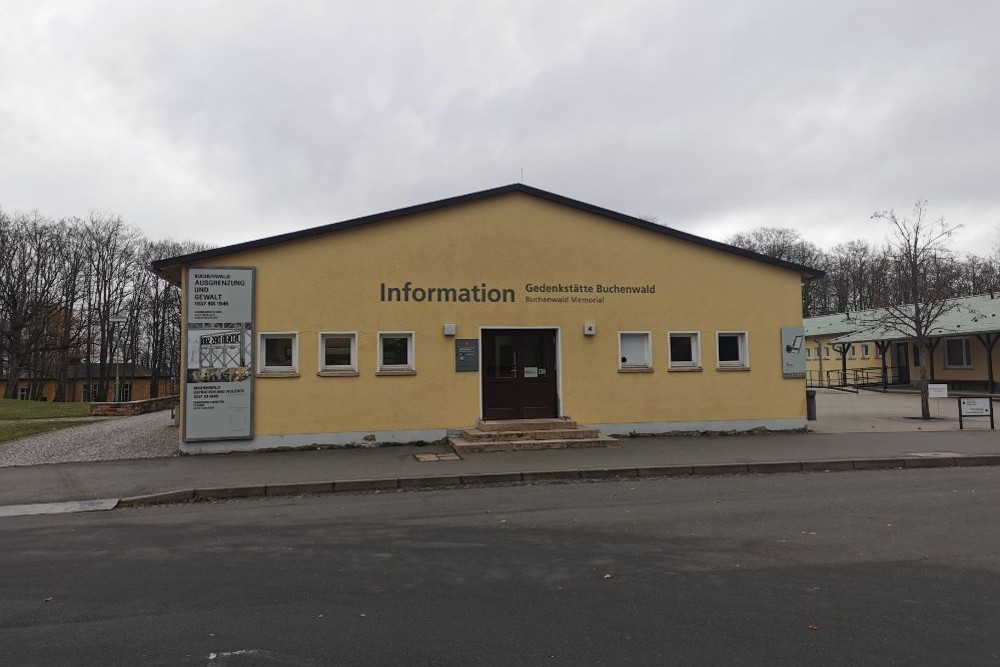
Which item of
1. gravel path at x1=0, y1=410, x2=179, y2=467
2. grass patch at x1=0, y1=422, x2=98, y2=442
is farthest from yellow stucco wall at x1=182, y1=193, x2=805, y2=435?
grass patch at x1=0, y1=422, x2=98, y2=442

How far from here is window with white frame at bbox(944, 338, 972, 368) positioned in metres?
31.6

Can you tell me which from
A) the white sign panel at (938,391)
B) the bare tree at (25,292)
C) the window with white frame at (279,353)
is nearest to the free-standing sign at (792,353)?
the white sign panel at (938,391)

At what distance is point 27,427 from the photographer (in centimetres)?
1783

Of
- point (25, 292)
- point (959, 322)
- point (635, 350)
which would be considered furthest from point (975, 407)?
point (25, 292)

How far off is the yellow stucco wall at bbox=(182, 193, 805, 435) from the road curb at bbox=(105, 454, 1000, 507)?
376 centimetres

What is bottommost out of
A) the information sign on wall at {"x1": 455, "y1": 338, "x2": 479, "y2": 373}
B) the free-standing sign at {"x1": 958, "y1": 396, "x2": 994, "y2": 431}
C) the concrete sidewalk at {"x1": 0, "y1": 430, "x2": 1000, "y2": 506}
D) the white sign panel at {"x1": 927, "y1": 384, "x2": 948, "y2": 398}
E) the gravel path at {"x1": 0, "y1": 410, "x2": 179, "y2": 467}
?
the concrete sidewalk at {"x1": 0, "y1": 430, "x2": 1000, "y2": 506}

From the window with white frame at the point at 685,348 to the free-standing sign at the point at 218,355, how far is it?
9.52m

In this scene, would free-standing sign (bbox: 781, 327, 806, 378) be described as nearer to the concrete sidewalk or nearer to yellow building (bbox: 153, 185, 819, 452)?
yellow building (bbox: 153, 185, 819, 452)

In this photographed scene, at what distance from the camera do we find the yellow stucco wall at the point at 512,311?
1330 centimetres

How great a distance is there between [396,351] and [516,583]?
9.31 m

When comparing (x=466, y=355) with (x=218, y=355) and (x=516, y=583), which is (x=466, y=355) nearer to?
(x=218, y=355)

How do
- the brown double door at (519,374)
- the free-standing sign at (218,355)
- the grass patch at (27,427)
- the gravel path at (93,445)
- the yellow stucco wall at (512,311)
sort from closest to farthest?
the gravel path at (93,445), the free-standing sign at (218,355), the yellow stucco wall at (512,311), the brown double door at (519,374), the grass patch at (27,427)

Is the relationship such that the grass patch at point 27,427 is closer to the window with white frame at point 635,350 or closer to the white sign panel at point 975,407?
the window with white frame at point 635,350

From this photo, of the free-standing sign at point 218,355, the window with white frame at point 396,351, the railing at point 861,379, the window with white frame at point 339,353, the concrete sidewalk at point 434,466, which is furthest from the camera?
the railing at point 861,379
